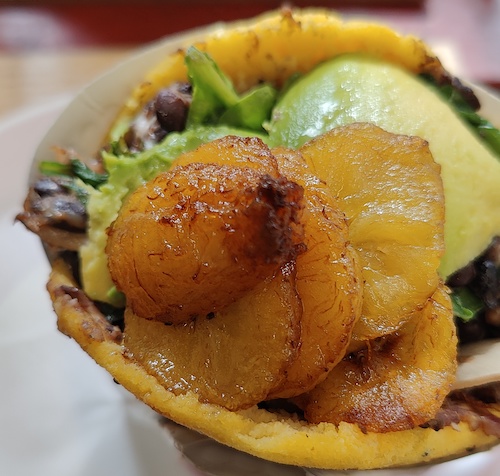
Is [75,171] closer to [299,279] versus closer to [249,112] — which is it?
[249,112]

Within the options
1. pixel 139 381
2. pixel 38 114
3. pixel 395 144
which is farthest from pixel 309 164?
pixel 38 114

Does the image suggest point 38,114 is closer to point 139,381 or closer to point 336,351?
point 139,381

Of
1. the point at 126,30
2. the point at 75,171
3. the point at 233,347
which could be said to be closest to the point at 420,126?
the point at 233,347

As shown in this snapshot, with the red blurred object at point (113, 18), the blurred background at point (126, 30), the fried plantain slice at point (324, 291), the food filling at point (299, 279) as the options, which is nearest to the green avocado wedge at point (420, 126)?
the food filling at point (299, 279)

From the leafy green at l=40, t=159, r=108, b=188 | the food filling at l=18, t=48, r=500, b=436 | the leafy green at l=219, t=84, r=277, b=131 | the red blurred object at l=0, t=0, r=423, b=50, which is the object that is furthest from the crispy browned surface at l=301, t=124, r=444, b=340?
the red blurred object at l=0, t=0, r=423, b=50

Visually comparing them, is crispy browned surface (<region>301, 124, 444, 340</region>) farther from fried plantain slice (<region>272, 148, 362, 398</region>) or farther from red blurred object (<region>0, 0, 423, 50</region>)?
red blurred object (<region>0, 0, 423, 50</region>)
